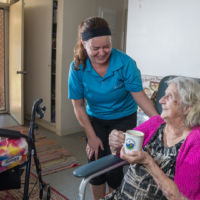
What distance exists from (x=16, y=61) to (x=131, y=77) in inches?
121

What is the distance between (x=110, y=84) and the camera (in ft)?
4.64

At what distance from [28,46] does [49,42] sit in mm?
752

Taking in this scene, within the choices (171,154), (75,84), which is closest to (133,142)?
(171,154)

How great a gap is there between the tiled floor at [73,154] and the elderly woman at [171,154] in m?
0.99

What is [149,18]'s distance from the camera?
2281 millimetres

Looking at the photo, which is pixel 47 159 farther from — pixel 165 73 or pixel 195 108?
pixel 195 108

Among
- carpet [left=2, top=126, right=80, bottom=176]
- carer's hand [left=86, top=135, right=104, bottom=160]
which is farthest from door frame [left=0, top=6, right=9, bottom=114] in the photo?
carer's hand [left=86, top=135, right=104, bottom=160]

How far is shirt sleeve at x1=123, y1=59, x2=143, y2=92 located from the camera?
141cm

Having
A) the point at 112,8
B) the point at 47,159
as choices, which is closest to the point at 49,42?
the point at 112,8

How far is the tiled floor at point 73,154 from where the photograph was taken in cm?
213

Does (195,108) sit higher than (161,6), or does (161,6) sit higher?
(161,6)

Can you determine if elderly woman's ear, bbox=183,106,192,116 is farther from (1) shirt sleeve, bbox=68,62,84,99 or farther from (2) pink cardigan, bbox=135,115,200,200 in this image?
(1) shirt sleeve, bbox=68,62,84,99

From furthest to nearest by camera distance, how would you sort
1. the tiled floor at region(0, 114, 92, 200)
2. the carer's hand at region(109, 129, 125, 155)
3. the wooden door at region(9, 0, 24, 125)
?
the wooden door at region(9, 0, 24, 125), the tiled floor at region(0, 114, 92, 200), the carer's hand at region(109, 129, 125, 155)

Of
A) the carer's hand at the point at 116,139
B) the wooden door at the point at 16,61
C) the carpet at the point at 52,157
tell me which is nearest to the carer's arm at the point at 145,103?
the carer's hand at the point at 116,139
